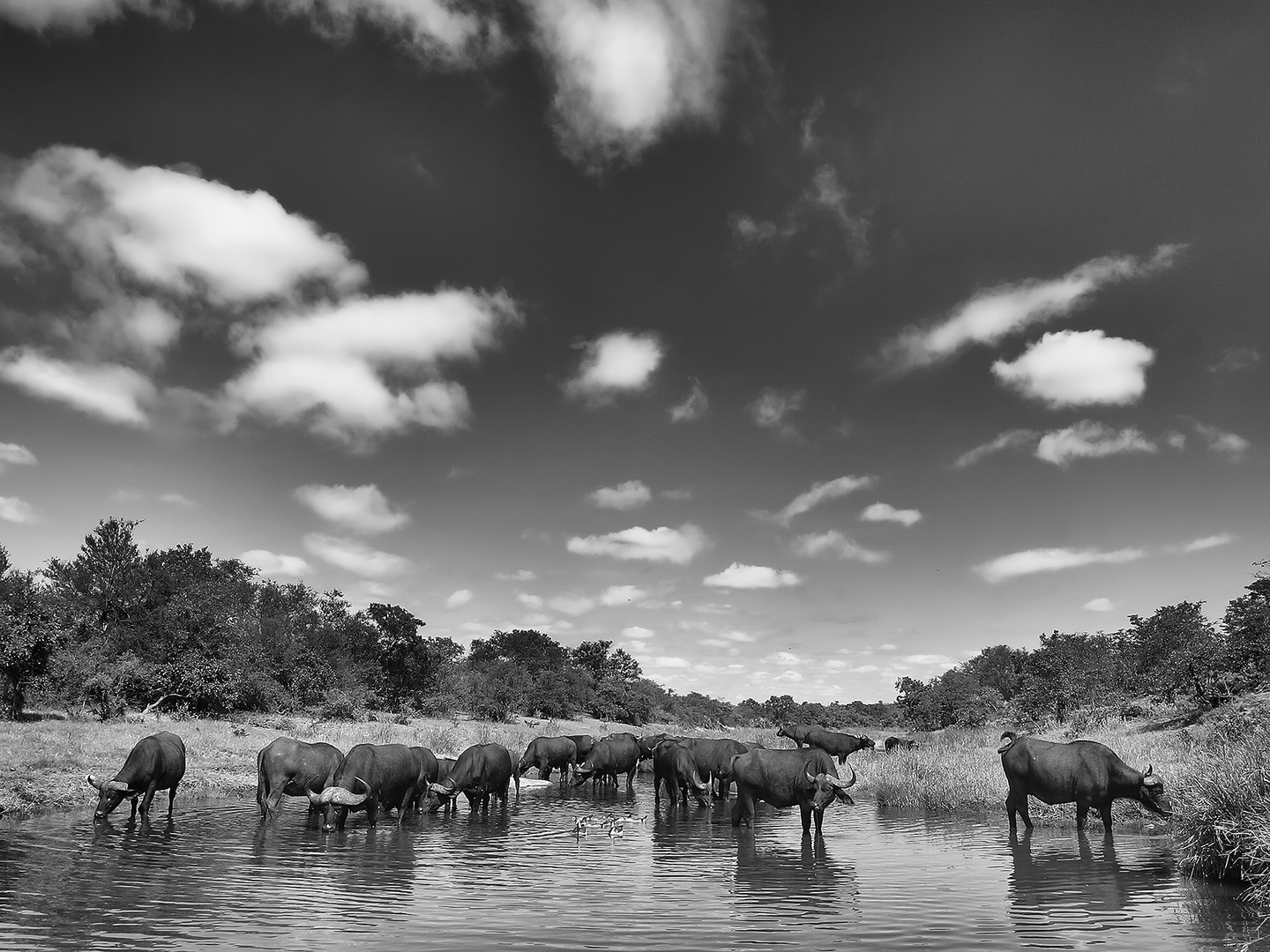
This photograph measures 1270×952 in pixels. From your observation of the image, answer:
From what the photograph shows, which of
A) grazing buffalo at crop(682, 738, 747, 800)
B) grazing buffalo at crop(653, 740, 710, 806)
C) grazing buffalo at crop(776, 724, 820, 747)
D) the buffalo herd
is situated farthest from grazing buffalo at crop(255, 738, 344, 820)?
grazing buffalo at crop(776, 724, 820, 747)

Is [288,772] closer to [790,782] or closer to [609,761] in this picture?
[790,782]

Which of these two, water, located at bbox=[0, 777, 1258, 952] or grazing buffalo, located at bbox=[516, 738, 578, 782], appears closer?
→ water, located at bbox=[0, 777, 1258, 952]

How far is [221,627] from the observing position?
49.2m

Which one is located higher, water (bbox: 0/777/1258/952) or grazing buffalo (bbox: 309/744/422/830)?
grazing buffalo (bbox: 309/744/422/830)

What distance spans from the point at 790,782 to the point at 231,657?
41032 millimetres

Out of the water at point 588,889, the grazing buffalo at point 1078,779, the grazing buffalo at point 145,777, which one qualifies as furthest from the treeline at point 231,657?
the grazing buffalo at point 1078,779

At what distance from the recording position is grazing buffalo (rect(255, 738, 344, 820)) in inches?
763

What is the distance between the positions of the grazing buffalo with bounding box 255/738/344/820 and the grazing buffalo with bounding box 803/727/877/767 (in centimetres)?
2496

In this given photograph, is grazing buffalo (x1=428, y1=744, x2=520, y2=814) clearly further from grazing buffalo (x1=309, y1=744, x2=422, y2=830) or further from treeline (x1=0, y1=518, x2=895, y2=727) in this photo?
treeline (x1=0, y1=518, x2=895, y2=727)

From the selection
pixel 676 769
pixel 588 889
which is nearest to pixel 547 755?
pixel 676 769

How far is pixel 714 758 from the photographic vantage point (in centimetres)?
2542

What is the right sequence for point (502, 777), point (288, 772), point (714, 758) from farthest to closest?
1. point (714, 758)
2. point (502, 777)
3. point (288, 772)

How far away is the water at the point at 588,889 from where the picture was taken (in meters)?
9.27

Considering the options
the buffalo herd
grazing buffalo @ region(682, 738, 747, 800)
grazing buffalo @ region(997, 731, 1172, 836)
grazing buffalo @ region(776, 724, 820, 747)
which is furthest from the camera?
grazing buffalo @ region(776, 724, 820, 747)
